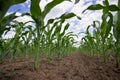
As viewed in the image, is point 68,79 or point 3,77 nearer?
point 3,77

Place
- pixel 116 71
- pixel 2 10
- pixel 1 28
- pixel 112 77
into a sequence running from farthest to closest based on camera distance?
pixel 116 71 < pixel 112 77 < pixel 1 28 < pixel 2 10

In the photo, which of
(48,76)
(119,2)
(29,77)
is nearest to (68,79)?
(48,76)

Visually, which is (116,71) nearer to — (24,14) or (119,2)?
(119,2)

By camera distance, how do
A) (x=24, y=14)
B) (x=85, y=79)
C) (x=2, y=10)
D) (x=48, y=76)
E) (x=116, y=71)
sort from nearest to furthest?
(x=2, y=10)
(x=24, y=14)
(x=48, y=76)
(x=85, y=79)
(x=116, y=71)

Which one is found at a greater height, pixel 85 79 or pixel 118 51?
pixel 118 51

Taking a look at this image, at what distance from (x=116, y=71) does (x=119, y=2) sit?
3.34ft

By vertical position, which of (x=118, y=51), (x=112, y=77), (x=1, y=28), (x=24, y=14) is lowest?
(x=112, y=77)

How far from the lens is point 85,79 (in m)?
2.61

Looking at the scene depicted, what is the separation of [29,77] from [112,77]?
1.20 meters

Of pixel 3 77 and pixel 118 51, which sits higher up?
pixel 118 51

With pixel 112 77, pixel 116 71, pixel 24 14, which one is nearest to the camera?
pixel 24 14

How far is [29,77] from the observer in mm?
2211

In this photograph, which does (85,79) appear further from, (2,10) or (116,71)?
(2,10)

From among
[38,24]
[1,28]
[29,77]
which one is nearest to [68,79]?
[29,77]
